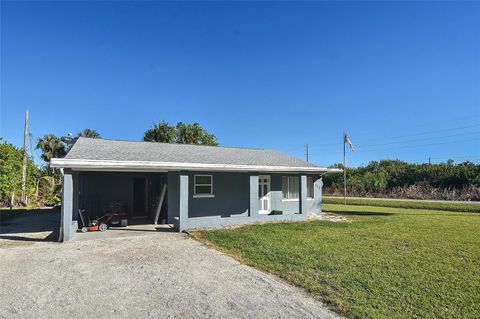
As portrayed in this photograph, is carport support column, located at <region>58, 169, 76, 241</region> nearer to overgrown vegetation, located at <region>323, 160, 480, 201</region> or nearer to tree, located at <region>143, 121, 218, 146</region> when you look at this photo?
tree, located at <region>143, 121, 218, 146</region>

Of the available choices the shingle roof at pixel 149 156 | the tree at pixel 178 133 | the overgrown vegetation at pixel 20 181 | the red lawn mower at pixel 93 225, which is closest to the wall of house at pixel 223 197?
the shingle roof at pixel 149 156

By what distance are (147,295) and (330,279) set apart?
322 cm

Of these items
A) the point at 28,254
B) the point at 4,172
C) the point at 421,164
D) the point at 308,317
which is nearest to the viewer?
the point at 308,317

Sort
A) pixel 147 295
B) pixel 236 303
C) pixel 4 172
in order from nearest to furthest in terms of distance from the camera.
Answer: pixel 236 303 < pixel 147 295 < pixel 4 172

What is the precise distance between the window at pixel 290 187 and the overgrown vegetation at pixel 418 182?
17.6 m

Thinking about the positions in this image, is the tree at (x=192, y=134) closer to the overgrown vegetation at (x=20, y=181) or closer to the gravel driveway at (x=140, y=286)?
the overgrown vegetation at (x=20, y=181)

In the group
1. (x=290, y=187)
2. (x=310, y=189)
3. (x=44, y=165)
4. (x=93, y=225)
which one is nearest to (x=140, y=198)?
(x=93, y=225)

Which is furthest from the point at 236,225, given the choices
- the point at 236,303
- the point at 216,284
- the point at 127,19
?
the point at 127,19

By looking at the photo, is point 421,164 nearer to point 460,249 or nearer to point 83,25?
point 460,249

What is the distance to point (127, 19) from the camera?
13766 millimetres

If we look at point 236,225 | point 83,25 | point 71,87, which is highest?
point 83,25

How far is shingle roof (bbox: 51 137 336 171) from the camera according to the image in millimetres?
10031

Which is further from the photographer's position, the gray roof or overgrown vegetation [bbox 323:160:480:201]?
overgrown vegetation [bbox 323:160:480:201]

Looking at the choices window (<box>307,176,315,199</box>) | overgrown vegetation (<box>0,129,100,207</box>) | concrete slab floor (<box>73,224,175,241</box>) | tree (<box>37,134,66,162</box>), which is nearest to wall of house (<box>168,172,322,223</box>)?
concrete slab floor (<box>73,224,175,241</box>)
